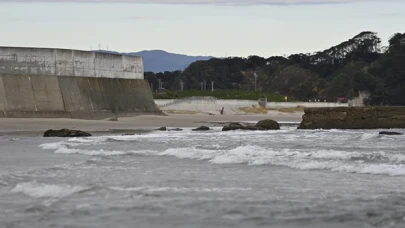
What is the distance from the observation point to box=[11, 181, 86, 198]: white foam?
11.9 metres

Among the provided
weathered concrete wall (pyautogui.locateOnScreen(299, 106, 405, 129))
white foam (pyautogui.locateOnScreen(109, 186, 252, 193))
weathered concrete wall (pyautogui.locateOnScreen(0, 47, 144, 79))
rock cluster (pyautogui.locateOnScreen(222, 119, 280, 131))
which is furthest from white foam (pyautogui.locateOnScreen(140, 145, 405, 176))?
weathered concrete wall (pyautogui.locateOnScreen(0, 47, 144, 79))

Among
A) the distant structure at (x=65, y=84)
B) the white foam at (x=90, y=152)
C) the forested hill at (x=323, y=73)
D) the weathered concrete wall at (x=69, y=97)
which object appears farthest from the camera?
the forested hill at (x=323, y=73)

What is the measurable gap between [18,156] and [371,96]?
81.5 meters

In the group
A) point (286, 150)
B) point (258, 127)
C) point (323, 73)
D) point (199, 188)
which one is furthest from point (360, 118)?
point (323, 73)

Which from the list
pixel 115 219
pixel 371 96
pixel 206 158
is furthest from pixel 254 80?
pixel 115 219

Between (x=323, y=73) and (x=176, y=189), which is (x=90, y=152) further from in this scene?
(x=323, y=73)

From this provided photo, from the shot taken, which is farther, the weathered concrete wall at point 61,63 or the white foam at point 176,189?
the weathered concrete wall at point 61,63

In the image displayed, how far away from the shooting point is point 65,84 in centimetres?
4241

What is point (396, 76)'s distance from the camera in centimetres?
9675

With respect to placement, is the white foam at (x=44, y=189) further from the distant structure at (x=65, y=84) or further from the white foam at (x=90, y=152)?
the distant structure at (x=65, y=84)

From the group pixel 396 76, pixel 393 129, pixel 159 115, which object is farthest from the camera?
pixel 396 76

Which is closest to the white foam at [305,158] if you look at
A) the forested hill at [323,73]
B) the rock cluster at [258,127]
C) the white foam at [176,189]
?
the white foam at [176,189]

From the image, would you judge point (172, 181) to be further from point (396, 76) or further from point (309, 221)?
point (396, 76)

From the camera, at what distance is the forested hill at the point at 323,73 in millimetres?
97875
